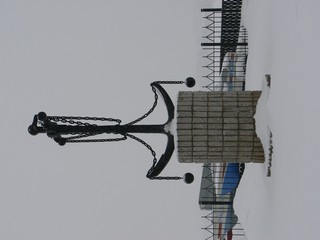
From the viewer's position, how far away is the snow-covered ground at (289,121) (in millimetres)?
2916

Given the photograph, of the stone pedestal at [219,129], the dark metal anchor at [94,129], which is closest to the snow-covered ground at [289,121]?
the stone pedestal at [219,129]

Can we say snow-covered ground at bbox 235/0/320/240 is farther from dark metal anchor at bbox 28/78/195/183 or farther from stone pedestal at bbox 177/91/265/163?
dark metal anchor at bbox 28/78/195/183

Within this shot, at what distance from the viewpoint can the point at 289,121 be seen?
3.37 m

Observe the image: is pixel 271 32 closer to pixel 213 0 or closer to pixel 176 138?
pixel 176 138

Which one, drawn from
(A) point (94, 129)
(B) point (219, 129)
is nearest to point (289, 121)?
(B) point (219, 129)

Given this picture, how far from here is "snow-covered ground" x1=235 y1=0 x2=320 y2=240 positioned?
2916 mm

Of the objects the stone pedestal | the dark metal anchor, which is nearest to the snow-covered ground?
the stone pedestal

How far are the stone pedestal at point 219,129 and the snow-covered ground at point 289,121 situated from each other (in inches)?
4.4

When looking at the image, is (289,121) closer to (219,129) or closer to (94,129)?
(219,129)

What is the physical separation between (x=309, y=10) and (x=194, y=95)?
1473mm

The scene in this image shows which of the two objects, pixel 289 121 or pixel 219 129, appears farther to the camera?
pixel 219 129

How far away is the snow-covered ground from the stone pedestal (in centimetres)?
11

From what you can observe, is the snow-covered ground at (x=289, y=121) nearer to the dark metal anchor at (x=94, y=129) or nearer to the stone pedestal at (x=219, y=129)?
the stone pedestal at (x=219, y=129)

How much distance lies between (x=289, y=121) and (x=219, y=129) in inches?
34.1
